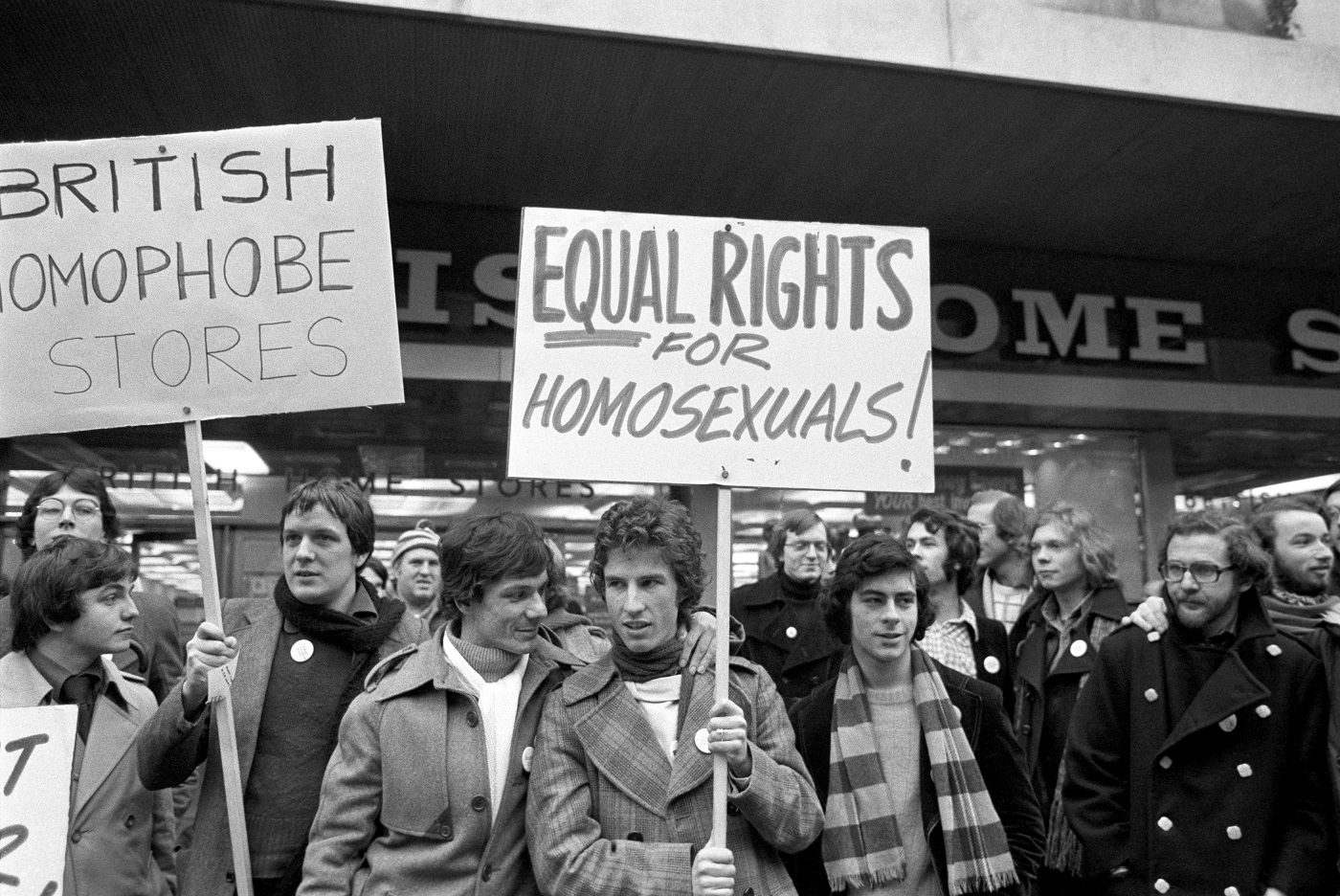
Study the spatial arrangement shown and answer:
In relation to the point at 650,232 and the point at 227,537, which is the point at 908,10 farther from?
the point at 227,537

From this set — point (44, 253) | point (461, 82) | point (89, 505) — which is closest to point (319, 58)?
point (461, 82)

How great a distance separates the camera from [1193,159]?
7527mm

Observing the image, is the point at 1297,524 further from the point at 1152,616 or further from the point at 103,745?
the point at 103,745

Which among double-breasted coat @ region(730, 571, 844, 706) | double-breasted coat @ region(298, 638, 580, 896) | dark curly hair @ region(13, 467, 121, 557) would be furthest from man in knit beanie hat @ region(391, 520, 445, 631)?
double-breasted coat @ region(298, 638, 580, 896)

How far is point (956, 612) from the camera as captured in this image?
453cm

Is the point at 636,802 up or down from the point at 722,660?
down

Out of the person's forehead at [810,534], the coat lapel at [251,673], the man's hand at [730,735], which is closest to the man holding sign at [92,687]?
the coat lapel at [251,673]

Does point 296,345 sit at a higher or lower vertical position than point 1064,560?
higher

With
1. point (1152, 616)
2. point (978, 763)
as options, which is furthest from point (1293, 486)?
point (978, 763)

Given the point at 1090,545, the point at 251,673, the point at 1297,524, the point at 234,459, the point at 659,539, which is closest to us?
the point at 659,539

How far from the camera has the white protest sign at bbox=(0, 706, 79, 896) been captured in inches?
109

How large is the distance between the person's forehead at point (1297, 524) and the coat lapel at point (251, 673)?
10.6 ft

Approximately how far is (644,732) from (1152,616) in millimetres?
1786

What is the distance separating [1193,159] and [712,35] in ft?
11.4
